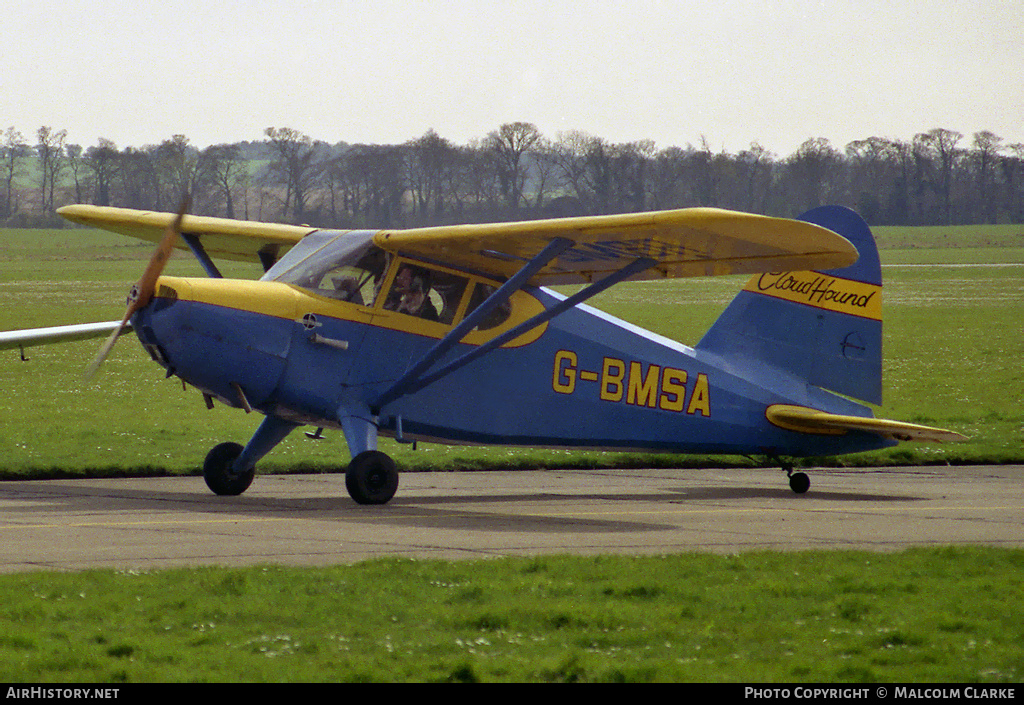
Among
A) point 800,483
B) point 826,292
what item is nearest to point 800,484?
point 800,483

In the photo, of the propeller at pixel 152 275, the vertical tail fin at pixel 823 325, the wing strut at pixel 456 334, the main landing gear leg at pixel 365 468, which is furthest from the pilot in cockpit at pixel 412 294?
the vertical tail fin at pixel 823 325

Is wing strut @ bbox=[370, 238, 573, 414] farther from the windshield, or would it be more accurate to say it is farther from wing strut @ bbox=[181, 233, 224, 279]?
wing strut @ bbox=[181, 233, 224, 279]

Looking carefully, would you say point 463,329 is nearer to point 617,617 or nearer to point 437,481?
point 437,481

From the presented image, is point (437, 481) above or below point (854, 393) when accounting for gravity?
below

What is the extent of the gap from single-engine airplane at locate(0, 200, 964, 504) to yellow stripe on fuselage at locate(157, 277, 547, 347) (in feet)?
0.06

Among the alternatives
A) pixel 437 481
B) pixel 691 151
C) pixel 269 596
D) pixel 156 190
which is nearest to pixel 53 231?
pixel 156 190

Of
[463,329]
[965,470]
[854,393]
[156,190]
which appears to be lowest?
[965,470]

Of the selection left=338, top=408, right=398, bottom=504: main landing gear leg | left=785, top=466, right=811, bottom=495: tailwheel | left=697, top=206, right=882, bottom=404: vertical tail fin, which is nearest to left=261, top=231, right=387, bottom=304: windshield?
left=338, top=408, right=398, bottom=504: main landing gear leg

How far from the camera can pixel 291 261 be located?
1309cm

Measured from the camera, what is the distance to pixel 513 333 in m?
13.0

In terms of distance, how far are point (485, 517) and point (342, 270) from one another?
288 centimetres

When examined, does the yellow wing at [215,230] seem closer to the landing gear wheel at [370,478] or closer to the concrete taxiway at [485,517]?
the concrete taxiway at [485,517]

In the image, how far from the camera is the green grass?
6160mm

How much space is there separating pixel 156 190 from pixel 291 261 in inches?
3016
